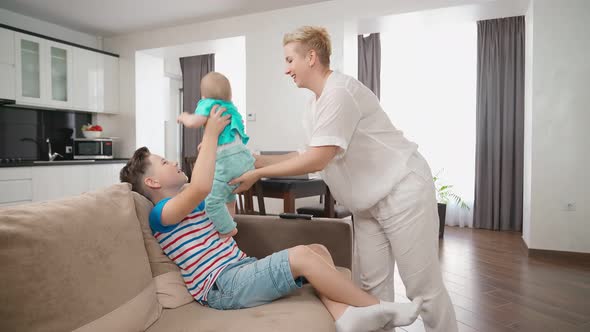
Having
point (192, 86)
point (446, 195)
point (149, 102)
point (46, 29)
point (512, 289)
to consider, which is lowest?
point (512, 289)

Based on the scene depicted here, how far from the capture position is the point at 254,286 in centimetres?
127

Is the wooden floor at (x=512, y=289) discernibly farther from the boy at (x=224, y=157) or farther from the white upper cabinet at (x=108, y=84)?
the white upper cabinet at (x=108, y=84)

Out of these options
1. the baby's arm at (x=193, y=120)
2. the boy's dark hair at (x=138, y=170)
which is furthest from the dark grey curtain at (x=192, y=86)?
the baby's arm at (x=193, y=120)

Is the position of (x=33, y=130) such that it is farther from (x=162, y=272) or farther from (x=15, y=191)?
(x=162, y=272)

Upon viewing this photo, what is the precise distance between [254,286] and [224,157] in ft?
1.85

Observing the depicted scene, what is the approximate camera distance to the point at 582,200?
3.56 meters

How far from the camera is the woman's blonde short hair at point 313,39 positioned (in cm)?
152

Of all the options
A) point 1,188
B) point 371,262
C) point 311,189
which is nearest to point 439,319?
point 371,262

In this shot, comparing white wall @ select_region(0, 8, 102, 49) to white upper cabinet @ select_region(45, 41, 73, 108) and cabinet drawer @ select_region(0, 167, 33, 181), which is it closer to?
white upper cabinet @ select_region(45, 41, 73, 108)

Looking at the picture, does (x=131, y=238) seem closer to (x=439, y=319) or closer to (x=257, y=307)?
(x=257, y=307)

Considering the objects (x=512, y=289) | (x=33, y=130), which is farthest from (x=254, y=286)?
(x=33, y=130)

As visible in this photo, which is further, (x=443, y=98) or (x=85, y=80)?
(x=443, y=98)

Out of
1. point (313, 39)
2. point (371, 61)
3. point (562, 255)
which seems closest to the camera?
point (313, 39)

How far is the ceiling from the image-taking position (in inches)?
171
